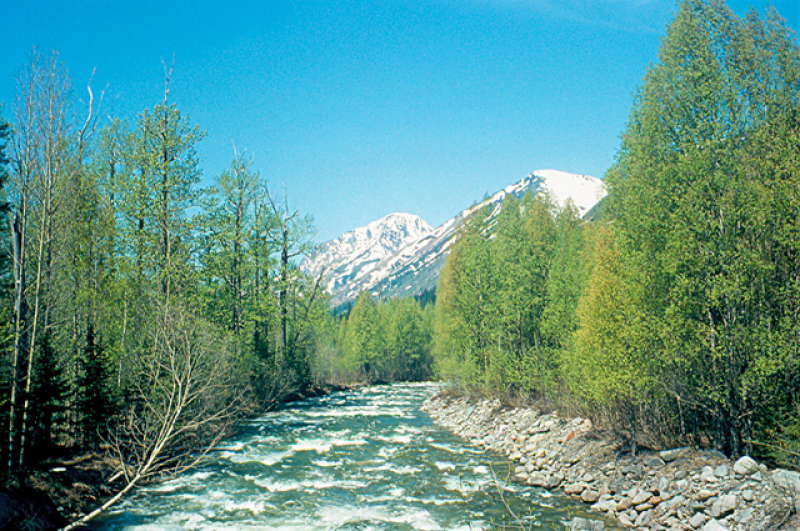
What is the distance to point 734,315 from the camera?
12.0 meters

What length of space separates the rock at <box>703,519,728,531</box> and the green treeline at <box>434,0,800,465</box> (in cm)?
215

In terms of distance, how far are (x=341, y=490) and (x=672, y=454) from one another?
382 inches

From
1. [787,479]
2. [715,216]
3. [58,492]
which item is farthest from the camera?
[715,216]

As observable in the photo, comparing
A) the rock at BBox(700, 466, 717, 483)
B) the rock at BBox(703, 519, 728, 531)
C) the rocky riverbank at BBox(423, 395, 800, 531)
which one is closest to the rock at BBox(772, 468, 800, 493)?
the rocky riverbank at BBox(423, 395, 800, 531)

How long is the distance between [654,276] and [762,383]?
3586mm

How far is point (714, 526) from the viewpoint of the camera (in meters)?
9.83

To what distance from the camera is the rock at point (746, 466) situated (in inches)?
423

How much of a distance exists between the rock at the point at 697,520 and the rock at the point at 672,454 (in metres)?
2.54

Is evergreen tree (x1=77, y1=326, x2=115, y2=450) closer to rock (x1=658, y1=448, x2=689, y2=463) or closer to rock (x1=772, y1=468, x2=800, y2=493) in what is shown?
rock (x1=658, y1=448, x2=689, y2=463)

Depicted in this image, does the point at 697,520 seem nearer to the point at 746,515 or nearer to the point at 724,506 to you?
the point at 724,506

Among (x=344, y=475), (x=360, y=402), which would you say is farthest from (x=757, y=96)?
(x=360, y=402)

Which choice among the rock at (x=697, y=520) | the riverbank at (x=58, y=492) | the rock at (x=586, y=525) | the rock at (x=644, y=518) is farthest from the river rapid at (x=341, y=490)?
the rock at (x=697, y=520)

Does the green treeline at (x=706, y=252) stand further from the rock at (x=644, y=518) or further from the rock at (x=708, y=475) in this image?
the rock at (x=644, y=518)

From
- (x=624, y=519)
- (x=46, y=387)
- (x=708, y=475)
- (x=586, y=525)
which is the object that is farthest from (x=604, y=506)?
(x=46, y=387)
